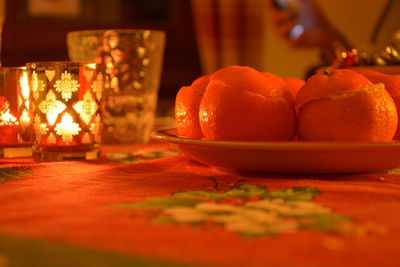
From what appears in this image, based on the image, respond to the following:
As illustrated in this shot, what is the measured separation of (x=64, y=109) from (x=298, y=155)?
36 centimetres

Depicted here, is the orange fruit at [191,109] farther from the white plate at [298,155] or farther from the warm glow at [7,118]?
the warm glow at [7,118]

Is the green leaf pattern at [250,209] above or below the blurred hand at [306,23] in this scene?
below

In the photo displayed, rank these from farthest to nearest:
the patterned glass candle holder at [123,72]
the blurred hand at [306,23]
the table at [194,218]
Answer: the blurred hand at [306,23] → the patterned glass candle holder at [123,72] → the table at [194,218]

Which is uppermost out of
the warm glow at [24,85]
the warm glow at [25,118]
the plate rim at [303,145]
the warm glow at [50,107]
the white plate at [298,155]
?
the warm glow at [24,85]

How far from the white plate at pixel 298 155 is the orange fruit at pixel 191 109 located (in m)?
0.06

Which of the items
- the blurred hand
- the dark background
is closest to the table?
the blurred hand

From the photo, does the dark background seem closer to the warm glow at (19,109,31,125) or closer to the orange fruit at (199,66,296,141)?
the warm glow at (19,109,31,125)

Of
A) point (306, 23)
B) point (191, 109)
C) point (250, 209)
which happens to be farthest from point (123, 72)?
point (306, 23)

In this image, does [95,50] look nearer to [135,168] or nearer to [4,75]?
[4,75]

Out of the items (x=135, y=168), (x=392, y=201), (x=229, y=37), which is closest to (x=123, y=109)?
(x=135, y=168)

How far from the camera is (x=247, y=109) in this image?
0.56 metres

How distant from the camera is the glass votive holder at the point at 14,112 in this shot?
75cm

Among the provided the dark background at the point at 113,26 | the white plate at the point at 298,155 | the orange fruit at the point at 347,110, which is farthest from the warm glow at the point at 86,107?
the dark background at the point at 113,26

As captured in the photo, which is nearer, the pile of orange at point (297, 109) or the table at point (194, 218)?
the table at point (194, 218)
